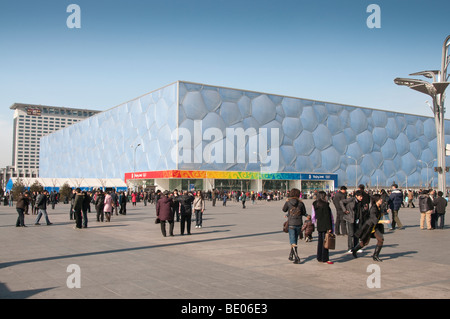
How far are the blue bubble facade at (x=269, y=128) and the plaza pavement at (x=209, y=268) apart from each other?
4644 centimetres

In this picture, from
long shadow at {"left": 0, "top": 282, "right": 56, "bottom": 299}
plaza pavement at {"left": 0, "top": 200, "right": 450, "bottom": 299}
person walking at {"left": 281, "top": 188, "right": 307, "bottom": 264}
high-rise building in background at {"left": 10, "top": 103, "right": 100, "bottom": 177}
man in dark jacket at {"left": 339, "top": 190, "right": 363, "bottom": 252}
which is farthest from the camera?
high-rise building in background at {"left": 10, "top": 103, "right": 100, "bottom": 177}

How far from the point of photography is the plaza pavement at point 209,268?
247 inches

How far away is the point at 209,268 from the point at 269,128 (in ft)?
195

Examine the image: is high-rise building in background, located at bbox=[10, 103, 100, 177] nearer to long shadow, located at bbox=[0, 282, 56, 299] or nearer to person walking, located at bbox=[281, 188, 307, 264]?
person walking, located at bbox=[281, 188, 307, 264]

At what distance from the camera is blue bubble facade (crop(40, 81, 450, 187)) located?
199 ft

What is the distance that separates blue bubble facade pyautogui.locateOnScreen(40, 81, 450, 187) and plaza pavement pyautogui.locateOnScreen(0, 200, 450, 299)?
46.4 metres

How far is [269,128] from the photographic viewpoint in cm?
6688

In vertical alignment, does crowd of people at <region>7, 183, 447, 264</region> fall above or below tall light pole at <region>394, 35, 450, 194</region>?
below

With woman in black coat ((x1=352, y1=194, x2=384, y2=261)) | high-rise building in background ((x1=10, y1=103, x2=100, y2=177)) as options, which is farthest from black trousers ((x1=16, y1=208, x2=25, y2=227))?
high-rise building in background ((x1=10, y1=103, x2=100, y2=177))

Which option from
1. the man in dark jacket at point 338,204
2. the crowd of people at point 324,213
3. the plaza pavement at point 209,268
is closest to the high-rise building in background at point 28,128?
the crowd of people at point 324,213

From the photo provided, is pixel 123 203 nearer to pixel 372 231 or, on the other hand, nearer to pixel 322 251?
pixel 322 251

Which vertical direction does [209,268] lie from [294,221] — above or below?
below

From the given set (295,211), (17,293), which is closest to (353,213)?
(295,211)
